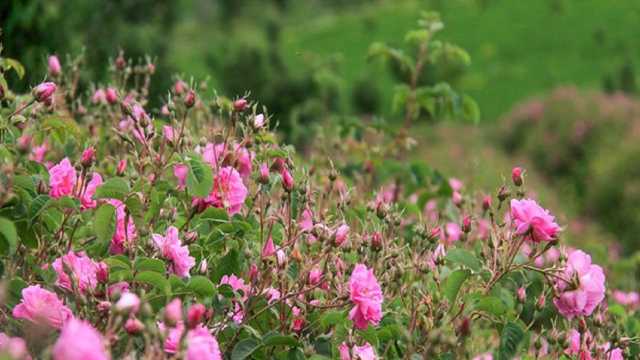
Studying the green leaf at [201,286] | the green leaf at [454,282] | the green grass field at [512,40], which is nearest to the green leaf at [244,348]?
the green leaf at [201,286]

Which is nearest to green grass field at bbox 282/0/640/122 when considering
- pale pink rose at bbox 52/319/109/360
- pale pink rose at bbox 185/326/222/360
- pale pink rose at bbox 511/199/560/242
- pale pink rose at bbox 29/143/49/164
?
pale pink rose at bbox 29/143/49/164

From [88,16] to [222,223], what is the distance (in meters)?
4.94

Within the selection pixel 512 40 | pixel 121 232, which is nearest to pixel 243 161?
pixel 121 232

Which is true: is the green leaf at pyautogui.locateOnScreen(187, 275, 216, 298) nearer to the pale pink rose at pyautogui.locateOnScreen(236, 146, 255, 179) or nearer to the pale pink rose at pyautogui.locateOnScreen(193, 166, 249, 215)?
the pale pink rose at pyautogui.locateOnScreen(193, 166, 249, 215)

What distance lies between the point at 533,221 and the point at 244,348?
0.65 metres

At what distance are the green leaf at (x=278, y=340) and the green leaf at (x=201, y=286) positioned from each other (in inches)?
5.3

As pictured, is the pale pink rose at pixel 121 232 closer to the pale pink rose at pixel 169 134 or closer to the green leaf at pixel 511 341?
the pale pink rose at pixel 169 134

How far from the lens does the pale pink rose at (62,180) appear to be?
195cm

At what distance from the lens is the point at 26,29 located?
5301 mm

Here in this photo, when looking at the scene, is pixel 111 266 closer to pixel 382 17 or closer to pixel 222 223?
pixel 222 223

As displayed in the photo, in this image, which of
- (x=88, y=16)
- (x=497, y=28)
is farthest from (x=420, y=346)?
(x=497, y=28)

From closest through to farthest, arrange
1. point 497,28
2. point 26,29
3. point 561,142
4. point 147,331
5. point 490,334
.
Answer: point 147,331 → point 490,334 → point 26,29 → point 561,142 → point 497,28

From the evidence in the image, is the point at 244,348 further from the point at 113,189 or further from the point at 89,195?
the point at 89,195

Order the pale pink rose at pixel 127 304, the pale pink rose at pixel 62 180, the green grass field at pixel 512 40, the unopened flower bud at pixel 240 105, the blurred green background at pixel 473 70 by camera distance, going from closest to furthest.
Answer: the pale pink rose at pixel 127 304, the pale pink rose at pixel 62 180, the unopened flower bud at pixel 240 105, the blurred green background at pixel 473 70, the green grass field at pixel 512 40
